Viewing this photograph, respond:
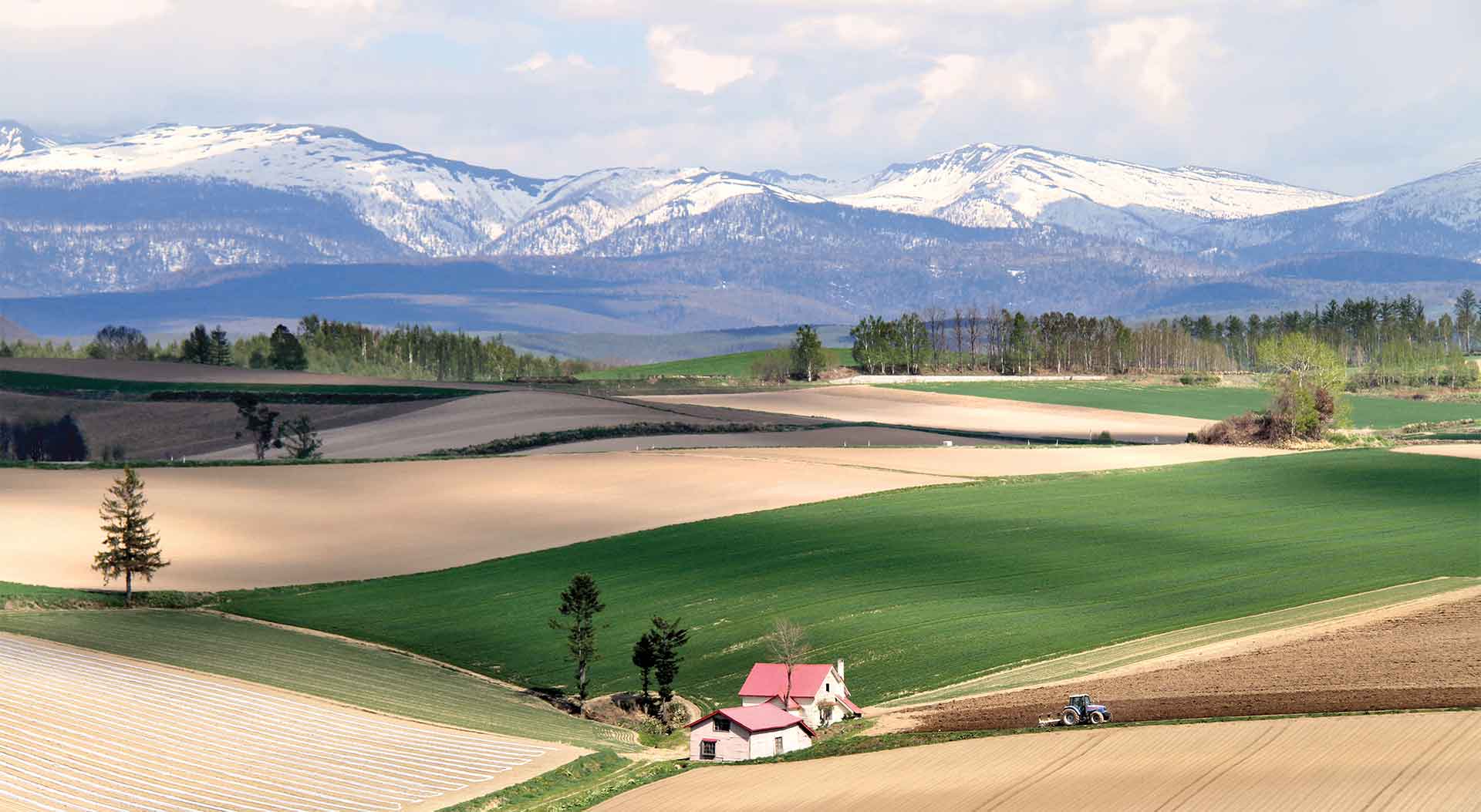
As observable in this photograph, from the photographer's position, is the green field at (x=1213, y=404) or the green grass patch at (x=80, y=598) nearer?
the green grass patch at (x=80, y=598)

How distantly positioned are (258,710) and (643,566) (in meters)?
28.9

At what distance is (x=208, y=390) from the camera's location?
173 metres

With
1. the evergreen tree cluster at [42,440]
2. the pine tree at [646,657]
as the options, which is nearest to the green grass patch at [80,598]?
the pine tree at [646,657]

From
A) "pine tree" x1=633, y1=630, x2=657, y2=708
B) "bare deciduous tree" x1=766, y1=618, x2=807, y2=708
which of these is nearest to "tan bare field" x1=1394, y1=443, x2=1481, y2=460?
"bare deciduous tree" x1=766, y1=618, x2=807, y2=708

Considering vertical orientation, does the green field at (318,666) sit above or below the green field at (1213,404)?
below

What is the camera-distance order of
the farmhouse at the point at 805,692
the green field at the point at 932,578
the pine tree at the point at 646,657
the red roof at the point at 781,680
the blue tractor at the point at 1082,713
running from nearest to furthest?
1. the blue tractor at the point at 1082,713
2. the farmhouse at the point at 805,692
3. the red roof at the point at 781,680
4. the pine tree at the point at 646,657
5. the green field at the point at 932,578

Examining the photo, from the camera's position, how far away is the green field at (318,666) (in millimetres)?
51969

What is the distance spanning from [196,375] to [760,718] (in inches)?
6070

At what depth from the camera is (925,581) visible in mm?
69625

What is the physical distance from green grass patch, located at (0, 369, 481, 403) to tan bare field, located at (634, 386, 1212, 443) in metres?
Answer: 24.7

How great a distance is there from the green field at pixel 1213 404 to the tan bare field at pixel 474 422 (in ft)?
178

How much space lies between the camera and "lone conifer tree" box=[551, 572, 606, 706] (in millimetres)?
58188

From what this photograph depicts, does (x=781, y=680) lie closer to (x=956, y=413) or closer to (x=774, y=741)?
(x=774, y=741)

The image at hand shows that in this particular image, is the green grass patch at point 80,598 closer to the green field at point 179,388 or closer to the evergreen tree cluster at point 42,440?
the evergreen tree cluster at point 42,440
